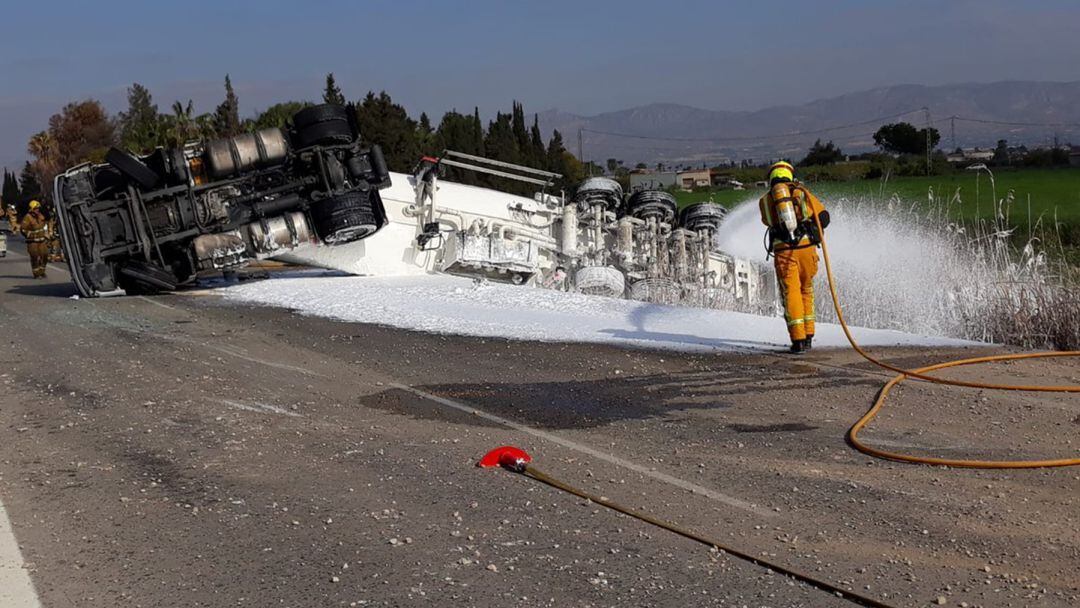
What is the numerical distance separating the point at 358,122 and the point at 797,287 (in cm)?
956

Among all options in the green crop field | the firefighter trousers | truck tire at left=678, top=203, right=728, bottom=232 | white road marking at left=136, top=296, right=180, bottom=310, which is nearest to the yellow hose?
the firefighter trousers

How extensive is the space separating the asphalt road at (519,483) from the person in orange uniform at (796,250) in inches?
15.2

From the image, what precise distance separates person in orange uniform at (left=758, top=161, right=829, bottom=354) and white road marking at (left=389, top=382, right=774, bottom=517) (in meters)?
3.17

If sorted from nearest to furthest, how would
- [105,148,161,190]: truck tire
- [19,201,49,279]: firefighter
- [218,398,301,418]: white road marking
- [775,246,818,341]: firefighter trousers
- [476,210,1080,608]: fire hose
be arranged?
[476,210,1080,608]: fire hose → [218,398,301,418]: white road marking → [775,246,818,341]: firefighter trousers → [105,148,161,190]: truck tire → [19,201,49,279]: firefighter

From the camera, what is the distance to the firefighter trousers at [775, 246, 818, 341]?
32.4 feet

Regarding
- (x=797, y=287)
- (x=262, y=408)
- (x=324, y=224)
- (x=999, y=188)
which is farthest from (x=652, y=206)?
(x=999, y=188)

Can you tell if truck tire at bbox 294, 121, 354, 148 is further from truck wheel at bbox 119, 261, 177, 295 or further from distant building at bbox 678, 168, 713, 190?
distant building at bbox 678, 168, 713, 190

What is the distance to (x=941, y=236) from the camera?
50.3ft

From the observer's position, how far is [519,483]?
616 cm

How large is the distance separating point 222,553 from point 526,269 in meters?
12.9

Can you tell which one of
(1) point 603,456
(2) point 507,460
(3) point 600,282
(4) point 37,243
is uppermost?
(4) point 37,243

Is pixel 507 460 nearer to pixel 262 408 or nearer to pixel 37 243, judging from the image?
pixel 262 408

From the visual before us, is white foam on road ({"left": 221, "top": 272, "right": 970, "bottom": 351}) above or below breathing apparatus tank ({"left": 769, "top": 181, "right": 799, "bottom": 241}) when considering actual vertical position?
below

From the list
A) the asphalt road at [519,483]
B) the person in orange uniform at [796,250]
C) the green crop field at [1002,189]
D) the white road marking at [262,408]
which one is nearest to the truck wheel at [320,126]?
the asphalt road at [519,483]
